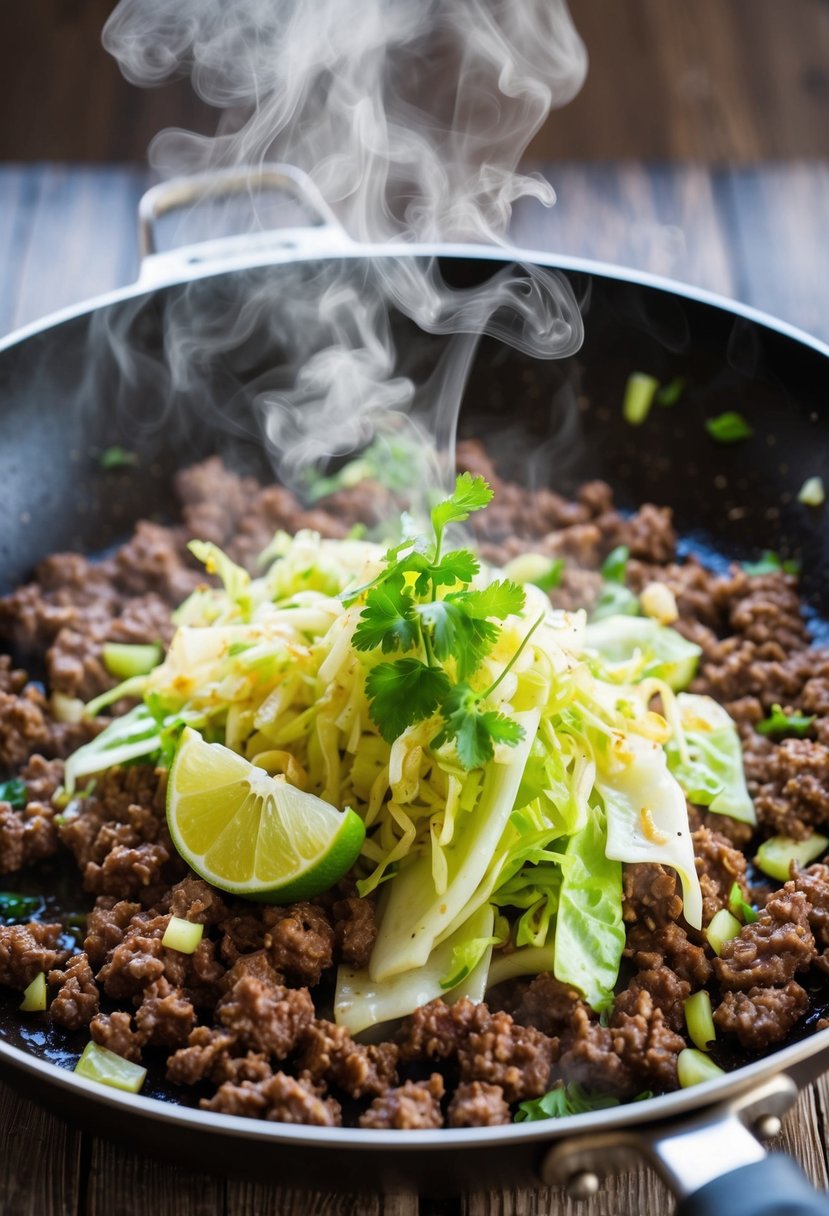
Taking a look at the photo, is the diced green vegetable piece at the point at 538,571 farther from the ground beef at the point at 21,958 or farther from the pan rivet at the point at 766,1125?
the pan rivet at the point at 766,1125

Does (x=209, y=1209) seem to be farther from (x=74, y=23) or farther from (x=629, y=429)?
(x=74, y=23)

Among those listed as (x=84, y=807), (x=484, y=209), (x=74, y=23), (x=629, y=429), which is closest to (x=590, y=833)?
(x=84, y=807)

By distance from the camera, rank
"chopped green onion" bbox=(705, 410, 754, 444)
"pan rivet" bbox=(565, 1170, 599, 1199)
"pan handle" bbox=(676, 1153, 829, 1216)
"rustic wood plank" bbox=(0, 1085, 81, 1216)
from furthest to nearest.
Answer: "chopped green onion" bbox=(705, 410, 754, 444) → "rustic wood plank" bbox=(0, 1085, 81, 1216) → "pan rivet" bbox=(565, 1170, 599, 1199) → "pan handle" bbox=(676, 1153, 829, 1216)

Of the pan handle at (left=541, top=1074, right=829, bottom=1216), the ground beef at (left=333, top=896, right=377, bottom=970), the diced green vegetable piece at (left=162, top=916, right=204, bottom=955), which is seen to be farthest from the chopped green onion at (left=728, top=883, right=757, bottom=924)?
the diced green vegetable piece at (left=162, top=916, right=204, bottom=955)

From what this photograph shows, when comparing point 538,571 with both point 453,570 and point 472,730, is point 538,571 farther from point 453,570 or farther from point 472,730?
point 472,730

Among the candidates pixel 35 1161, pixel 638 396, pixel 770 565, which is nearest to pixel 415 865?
pixel 35 1161

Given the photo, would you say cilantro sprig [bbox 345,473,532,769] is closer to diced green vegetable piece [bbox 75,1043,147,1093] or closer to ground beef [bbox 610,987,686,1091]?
ground beef [bbox 610,987,686,1091]
